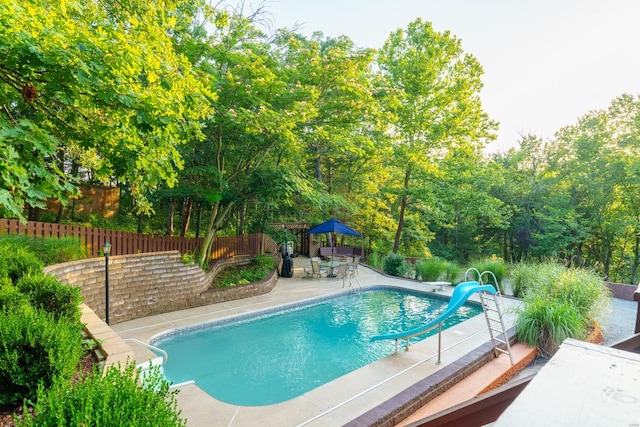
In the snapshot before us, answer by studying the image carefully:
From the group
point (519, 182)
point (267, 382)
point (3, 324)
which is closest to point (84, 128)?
point (3, 324)

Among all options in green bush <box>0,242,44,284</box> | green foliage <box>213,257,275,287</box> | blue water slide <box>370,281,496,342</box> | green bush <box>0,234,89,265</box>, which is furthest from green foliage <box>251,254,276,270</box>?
green bush <box>0,242,44,284</box>

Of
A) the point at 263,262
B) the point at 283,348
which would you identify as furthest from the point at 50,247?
the point at 263,262

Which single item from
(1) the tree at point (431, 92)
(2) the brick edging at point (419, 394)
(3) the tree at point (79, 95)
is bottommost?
(2) the brick edging at point (419, 394)

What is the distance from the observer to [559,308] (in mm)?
5207

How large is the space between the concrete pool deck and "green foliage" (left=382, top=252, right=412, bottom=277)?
5464mm

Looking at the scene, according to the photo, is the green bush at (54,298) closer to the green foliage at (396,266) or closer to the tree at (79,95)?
the tree at (79,95)

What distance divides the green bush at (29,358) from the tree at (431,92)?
13428mm

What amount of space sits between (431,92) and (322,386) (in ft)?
44.3

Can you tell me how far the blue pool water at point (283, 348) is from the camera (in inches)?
192

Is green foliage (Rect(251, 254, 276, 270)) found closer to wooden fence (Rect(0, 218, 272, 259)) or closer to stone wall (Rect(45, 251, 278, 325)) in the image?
wooden fence (Rect(0, 218, 272, 259))

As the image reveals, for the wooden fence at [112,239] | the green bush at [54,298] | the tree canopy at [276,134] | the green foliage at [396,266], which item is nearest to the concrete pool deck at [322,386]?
the green bush at [54,298]

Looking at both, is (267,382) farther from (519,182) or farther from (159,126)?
(519,182)

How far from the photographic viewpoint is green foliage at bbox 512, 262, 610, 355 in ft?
16.7

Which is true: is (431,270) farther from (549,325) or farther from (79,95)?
(79,95)
